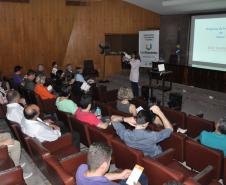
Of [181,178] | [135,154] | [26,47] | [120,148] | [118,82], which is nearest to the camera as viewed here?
[181,178]

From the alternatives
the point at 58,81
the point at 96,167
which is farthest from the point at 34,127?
the point at 58,81

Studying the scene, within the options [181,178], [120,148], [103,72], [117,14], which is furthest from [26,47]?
[181,178]

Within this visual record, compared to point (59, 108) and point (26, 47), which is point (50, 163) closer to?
point (59, 108)

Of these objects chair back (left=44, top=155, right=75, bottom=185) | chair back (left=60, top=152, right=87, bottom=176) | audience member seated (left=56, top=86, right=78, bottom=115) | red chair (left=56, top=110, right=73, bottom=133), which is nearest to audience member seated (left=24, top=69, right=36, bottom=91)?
audience member seated (left=56, top=86, right=78, bottom=115)

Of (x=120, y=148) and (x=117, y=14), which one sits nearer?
(x=120, y=148)

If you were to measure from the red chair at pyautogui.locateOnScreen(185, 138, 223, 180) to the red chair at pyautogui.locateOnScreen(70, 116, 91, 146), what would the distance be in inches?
53.5

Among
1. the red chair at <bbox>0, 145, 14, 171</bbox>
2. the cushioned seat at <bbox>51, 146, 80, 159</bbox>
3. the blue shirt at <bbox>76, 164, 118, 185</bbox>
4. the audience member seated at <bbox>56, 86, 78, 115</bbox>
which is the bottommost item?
the cushioned seat at <bbox>51, 146, 80, 159</bbox>

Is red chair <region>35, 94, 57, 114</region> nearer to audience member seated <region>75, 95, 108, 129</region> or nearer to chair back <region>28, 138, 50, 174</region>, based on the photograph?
audience member seated <region>75, 95, 108, 129</region>

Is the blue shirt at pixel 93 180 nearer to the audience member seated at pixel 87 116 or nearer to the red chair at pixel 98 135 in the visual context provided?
the red chair at pixel 98 135

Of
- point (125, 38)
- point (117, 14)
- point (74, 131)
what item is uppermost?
point (117, 14)

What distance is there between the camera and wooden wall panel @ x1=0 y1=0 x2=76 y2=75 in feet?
28.8

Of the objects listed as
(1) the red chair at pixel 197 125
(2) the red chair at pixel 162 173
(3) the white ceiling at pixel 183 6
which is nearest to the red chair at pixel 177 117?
(1) the red chair at pixel 197 125

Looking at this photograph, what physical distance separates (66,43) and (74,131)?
673 centimetres

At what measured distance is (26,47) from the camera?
9.35 m
